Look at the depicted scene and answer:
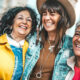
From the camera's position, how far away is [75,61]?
222 cm

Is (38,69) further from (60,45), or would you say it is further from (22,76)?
(60,45)

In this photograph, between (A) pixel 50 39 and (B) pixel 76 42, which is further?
(A) pixel 50 39

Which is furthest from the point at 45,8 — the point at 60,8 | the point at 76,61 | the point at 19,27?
the point at 76,61

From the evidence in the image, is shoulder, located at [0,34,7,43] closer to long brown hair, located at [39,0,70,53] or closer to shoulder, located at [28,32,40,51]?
shoulder, located at [28,32,40,51]

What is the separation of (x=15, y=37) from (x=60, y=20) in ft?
1.68

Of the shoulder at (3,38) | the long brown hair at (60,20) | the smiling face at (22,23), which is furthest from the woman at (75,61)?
the shoulder at (3,38)

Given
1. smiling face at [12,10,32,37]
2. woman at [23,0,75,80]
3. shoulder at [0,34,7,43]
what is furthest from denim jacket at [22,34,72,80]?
shoulder at [0,34,7,43]

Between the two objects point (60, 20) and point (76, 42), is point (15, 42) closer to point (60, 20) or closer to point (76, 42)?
point (60, 20)

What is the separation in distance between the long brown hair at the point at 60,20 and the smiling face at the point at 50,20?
0.03 m

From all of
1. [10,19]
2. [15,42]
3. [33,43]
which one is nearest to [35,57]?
[33,43]

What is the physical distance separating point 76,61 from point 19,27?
70 centimetres

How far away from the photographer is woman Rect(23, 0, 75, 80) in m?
2.22

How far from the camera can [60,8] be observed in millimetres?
2215

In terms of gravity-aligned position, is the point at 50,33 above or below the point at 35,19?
below
